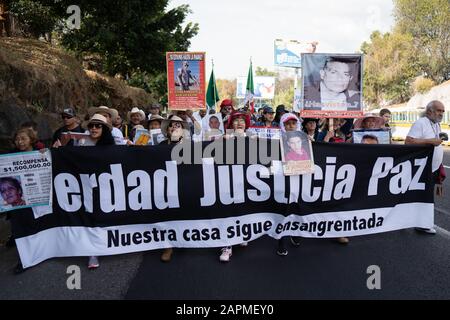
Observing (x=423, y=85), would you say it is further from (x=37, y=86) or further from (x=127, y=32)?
A: (x=37, y=86)

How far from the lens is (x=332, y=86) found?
5.25 meters

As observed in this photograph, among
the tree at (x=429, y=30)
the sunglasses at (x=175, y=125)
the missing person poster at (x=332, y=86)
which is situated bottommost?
the sunglasses at (x=175, y=125)

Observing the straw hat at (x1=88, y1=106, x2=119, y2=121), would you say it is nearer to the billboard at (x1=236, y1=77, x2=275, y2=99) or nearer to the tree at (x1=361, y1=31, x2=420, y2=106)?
the billboard at (x1=236, y1=77, x2=275, y2=99)

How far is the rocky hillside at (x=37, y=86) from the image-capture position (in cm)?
767

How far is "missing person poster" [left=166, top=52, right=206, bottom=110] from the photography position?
707 cm

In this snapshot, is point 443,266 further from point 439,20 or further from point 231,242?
point 439,20

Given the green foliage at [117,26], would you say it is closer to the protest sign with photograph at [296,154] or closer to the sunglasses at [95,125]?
the sunglasses at [95,125]

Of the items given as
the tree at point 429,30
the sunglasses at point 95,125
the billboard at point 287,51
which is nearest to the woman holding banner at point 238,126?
the sunglasses at point 95,125

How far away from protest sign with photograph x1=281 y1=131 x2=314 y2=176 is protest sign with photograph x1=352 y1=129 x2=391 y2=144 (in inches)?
40.3

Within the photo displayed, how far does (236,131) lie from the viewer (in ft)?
15.8

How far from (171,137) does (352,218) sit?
2.40 m

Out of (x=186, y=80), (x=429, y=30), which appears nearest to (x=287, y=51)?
(x=429, y=30)

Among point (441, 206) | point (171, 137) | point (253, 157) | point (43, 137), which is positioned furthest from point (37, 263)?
point (441, 206)

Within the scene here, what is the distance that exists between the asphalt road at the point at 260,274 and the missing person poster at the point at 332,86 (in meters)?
1.75
